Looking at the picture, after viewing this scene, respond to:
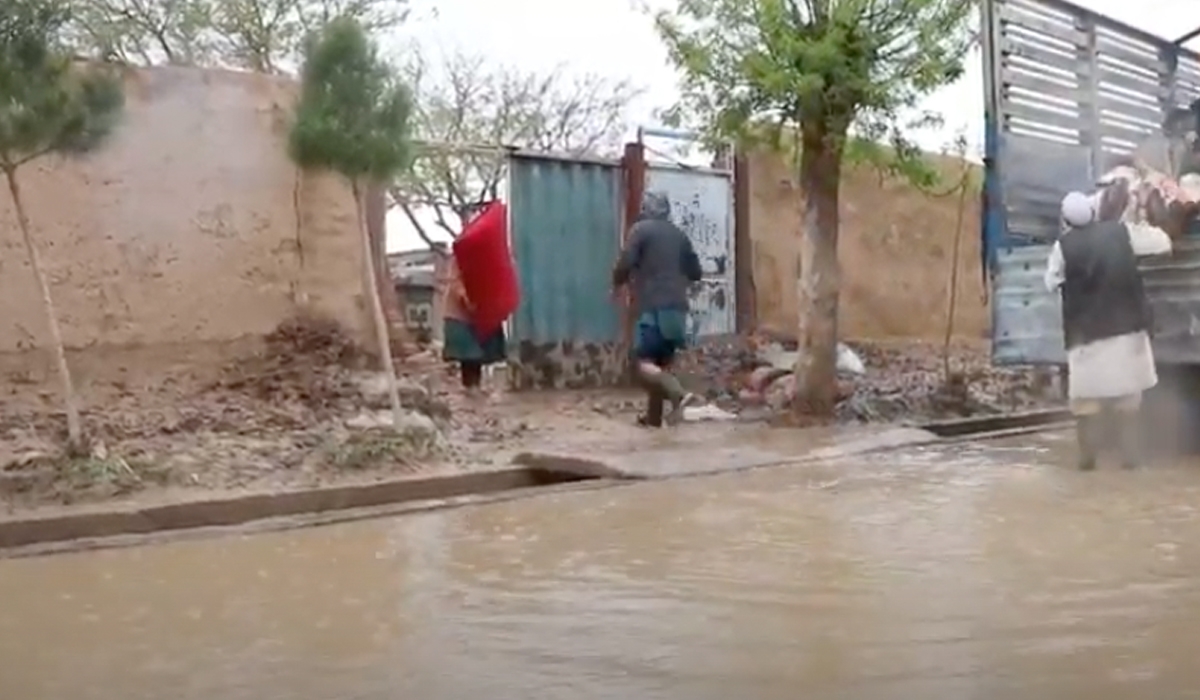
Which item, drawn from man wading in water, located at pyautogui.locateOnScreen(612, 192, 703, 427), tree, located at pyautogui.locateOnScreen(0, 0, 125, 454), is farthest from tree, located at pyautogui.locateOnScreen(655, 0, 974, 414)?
tree, located at pyautogui.locateOnScreen(0, 0, 125, 454)

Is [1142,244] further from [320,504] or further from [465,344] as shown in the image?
[465,344]

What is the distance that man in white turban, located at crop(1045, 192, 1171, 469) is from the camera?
755cm

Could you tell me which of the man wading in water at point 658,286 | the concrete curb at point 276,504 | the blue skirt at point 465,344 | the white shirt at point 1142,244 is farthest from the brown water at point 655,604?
the blue skirt at point 465,344

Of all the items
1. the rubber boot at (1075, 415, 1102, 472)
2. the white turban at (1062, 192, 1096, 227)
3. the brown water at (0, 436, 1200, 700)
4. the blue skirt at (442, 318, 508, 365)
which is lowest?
the brown water at (0, 436, 1200, 700)

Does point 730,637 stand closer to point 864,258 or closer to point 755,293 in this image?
point 755,293

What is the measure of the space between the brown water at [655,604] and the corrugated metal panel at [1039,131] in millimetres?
1738

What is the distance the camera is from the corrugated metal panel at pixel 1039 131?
8.30m

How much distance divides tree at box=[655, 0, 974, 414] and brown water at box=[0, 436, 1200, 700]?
3540 millimetres

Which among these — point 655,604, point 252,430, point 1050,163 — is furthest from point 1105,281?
point 252,430

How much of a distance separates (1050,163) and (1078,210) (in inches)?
42.3

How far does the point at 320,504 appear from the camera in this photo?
23.0ft

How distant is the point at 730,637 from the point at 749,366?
8.43 metres

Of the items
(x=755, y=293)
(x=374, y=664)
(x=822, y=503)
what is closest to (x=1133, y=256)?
(x=822, y=503)

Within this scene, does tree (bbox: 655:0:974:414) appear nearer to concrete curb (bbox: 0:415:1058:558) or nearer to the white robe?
concrete curb (bbox: 0:415:1058:558)
